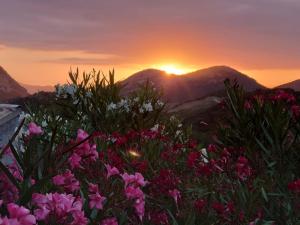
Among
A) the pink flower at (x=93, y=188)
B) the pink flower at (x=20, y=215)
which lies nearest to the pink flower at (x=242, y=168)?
the pink flower at (x=93, y=188)

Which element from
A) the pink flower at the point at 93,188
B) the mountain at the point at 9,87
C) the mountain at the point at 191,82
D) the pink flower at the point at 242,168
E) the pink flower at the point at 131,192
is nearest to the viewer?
the pink flower at the point at 93,188

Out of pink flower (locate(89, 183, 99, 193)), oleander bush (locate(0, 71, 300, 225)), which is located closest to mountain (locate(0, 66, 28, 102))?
oleander bush (locate(0, 71, 300, 225))

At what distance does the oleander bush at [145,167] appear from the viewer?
12.5ft

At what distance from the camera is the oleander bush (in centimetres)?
382

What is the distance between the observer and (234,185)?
661cm

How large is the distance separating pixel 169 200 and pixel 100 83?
714cm

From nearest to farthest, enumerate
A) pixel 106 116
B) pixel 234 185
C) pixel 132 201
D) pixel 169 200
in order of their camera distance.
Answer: pixel 132 201 → pixel 169 200 → pixel 234 185 → pixel 106 116

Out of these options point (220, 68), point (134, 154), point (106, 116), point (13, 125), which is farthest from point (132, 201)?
point (220, 68)

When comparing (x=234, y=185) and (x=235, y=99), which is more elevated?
(x=235, y=99)

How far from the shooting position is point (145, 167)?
21.1 ft

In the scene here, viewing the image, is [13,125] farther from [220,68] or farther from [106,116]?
[220,68]

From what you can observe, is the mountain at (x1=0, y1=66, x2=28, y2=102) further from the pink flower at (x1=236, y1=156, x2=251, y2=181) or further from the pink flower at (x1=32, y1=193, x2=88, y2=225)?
the pink flower at (x1=32, y1=193, x2=88, y2=225)

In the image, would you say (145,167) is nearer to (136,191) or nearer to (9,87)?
(136,191)

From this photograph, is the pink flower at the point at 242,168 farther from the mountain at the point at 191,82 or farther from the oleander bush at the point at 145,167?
the mountain at the point at 191,82
